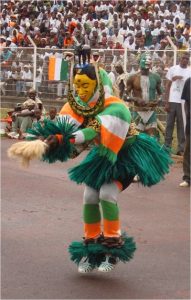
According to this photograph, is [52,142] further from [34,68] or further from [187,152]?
[34,68]

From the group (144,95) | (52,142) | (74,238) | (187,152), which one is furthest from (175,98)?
(52,142)

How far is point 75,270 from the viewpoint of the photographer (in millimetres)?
6398

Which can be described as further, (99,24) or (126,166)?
(99,24)

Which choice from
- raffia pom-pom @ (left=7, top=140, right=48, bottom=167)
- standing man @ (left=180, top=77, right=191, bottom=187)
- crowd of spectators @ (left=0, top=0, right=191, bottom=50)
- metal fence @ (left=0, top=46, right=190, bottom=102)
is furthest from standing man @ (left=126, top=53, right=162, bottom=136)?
crowd of spectators @ (left=0, top=0, right=191, bottom=50)

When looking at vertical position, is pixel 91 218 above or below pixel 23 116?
below

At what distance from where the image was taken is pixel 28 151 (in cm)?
534

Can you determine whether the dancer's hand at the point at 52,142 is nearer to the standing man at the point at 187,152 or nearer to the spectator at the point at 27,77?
the standing man at the point at 187,152

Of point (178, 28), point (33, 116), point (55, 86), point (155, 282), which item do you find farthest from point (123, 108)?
point (178, 28)

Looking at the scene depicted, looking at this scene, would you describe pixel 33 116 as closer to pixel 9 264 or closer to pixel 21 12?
pixel 9 264

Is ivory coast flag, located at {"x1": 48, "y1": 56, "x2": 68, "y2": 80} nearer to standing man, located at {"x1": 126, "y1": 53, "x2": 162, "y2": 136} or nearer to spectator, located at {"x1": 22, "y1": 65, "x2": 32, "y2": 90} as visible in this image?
spectator, located at {"x1": 22, "y1": 65, "x2": 32, "y2": 90}

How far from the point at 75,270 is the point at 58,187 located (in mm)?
4303

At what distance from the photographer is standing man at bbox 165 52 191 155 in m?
13.4

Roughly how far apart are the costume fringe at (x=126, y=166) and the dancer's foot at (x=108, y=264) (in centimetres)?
61

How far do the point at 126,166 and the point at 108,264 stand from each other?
33.2 inches
